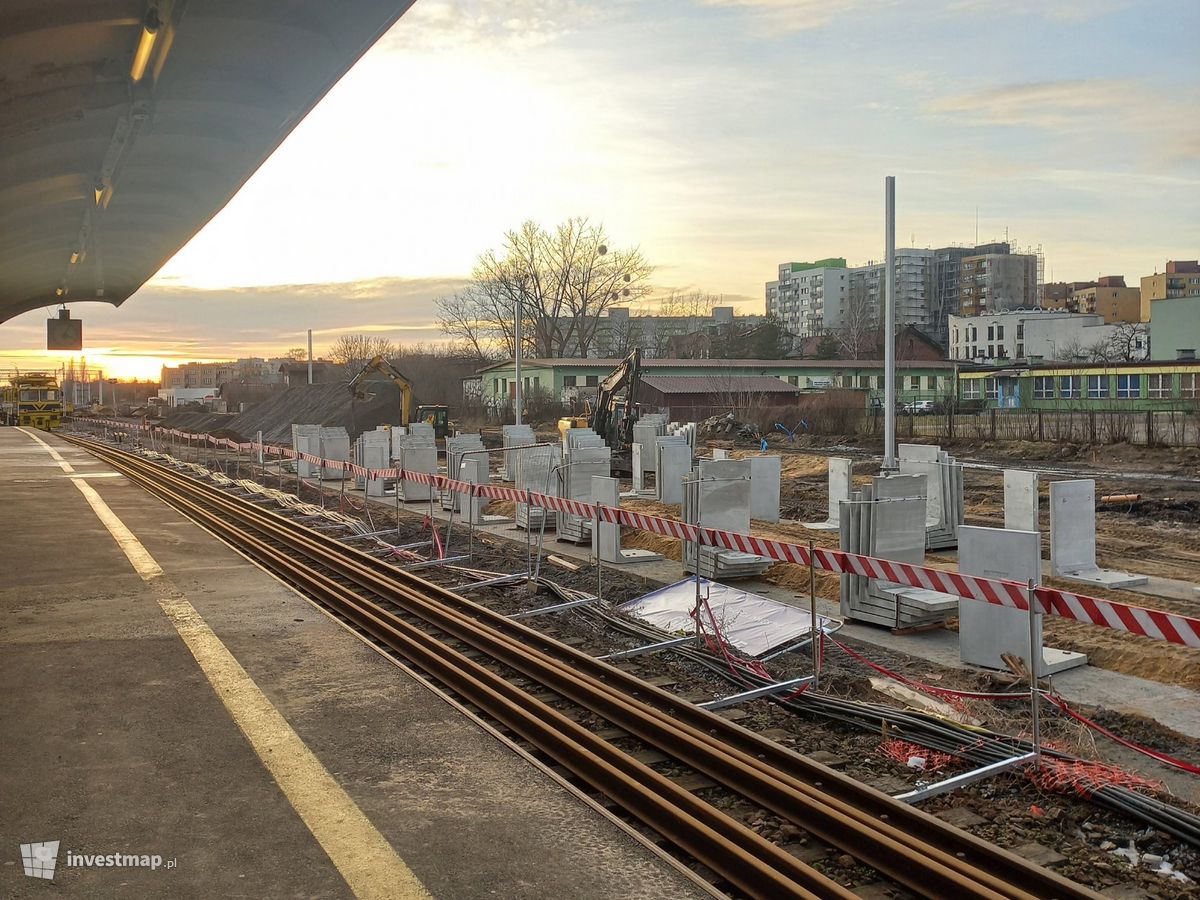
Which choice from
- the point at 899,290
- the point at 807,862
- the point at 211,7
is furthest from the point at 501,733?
the point at 899,290

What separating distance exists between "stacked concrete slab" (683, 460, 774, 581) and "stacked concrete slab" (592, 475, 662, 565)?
1177 mm

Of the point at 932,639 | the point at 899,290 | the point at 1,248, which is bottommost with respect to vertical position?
the point at 932,639

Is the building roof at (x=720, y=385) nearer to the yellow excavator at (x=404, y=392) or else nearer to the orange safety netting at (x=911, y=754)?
the yellow excavator at (x=404, y=392)

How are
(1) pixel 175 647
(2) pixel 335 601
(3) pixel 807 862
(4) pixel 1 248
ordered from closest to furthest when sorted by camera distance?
(3) pixel 807 862, (1) pixel 175 647, (2) pixel 335 601, (4) pixel 1 248

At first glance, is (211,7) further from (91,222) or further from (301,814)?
(91,222)

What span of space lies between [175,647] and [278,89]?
593 cm

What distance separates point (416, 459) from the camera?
73.2 feet

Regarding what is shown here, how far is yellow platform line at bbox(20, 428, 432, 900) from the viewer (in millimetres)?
4844

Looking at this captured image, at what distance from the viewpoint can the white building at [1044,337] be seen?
81438mm

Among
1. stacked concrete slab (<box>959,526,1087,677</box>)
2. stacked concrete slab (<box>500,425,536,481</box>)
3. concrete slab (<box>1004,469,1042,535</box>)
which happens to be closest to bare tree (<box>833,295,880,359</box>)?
stacked concrete slab (<box>500,425,536,481</box>)

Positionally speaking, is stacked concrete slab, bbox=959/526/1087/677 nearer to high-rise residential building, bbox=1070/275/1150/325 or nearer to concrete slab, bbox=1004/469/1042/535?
concrete slab, bbox=1004/469/1042/535

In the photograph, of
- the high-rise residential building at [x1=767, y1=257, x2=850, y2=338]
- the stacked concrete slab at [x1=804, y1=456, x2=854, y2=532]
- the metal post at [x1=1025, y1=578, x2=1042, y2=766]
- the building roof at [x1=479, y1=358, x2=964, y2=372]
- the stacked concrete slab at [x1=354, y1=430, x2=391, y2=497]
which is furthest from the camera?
the high-rise residential building at [x1=767, y1=257, x2=850, y2=338]

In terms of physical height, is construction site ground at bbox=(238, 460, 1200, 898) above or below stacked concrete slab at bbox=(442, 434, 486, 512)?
below

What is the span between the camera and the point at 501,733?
7145 millimetres
